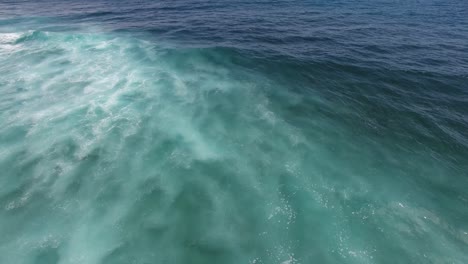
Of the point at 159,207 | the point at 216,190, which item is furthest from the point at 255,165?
the point at 159,207

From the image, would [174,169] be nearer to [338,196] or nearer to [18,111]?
[338,196]

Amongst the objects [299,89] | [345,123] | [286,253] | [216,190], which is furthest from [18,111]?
[345,123]

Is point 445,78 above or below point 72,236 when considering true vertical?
above

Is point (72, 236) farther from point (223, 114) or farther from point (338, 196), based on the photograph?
point (338, 196)

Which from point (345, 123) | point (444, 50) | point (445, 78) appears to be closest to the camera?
point (345, 123)

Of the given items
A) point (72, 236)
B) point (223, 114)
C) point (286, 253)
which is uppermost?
point (223, 114)

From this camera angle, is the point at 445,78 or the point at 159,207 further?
the point at 445,78

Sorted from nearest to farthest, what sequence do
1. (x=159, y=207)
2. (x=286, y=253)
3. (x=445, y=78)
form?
(x=286, y=253)
(x=159, y=207)
(x=445, y=78)
